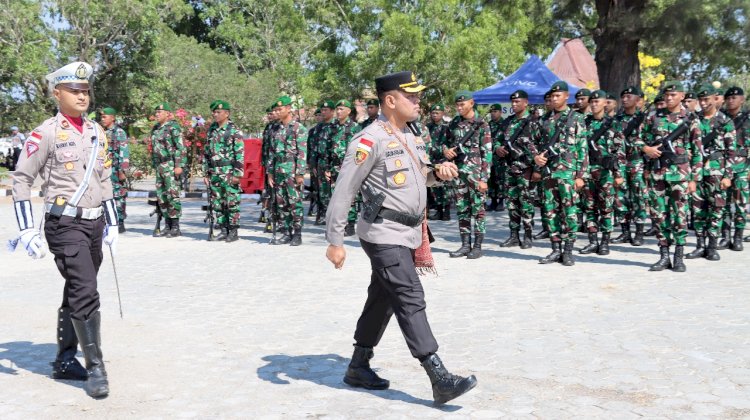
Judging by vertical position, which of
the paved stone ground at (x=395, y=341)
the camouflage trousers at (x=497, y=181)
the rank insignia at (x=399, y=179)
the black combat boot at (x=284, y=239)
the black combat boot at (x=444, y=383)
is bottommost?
the paved stone ground at (x=395, y=341)

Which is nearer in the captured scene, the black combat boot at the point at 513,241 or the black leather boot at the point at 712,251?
the black leather boot at the point at 712,251

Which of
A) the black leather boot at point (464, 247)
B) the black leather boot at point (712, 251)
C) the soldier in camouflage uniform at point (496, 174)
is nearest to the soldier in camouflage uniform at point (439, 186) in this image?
the soldier in camouflage uniform at point (496, 174)

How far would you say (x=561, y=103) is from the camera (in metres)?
10.5

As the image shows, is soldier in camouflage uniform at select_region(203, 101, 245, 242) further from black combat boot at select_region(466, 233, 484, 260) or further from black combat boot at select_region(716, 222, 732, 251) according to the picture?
black combat boot at select_region(716, 222, 732, 251)

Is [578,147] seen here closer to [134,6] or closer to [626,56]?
[626,56]

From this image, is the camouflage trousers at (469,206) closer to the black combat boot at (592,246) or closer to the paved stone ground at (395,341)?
the paved stone ground at (395,341)

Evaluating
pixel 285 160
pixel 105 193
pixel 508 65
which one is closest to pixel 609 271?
pixel 285 160

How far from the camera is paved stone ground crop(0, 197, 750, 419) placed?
16.6 ft

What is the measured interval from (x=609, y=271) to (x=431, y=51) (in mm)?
17253

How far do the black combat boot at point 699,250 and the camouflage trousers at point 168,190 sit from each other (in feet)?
24.0

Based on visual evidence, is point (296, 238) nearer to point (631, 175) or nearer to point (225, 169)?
point (225, 169)

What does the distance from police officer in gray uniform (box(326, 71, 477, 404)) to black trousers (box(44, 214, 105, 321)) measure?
1.50 m

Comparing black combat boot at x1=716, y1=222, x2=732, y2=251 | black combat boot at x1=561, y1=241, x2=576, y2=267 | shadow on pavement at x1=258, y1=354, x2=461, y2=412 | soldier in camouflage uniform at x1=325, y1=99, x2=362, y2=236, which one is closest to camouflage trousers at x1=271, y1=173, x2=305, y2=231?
soldier in camouflage uniform at x1=325, y1=99, x2=362, y2=236

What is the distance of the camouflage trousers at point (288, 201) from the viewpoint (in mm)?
12516
